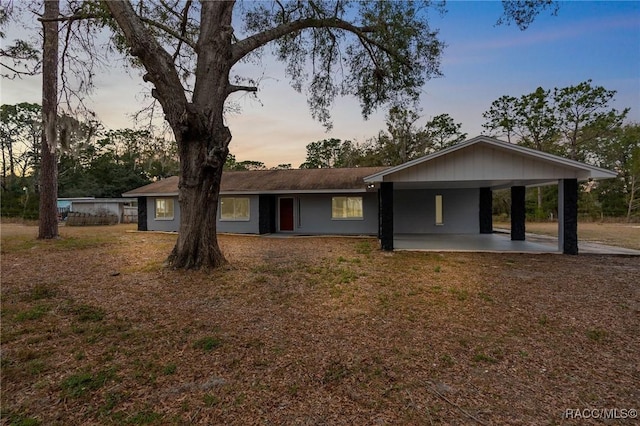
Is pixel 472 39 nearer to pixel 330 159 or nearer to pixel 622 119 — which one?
pixel 622 119

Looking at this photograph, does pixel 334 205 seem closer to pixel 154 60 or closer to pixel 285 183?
pixel 285 183

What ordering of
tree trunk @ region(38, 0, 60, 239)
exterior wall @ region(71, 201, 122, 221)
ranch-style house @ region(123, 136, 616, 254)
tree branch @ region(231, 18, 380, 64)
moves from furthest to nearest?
exterior wall @ region(71, 201, 122, 221) → ranch-style house @ region(123, 136, 616, 254) → tree trunk @ region(38, 0, 60, 239) → tree branch @ region(231, 18, 380, 64)

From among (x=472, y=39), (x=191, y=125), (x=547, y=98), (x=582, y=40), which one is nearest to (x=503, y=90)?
(x=547, y=98)

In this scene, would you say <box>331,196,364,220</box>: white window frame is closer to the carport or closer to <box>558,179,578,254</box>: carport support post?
the carport

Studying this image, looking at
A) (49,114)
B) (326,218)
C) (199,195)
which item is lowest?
(326,218)

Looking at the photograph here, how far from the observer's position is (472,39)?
994 cm

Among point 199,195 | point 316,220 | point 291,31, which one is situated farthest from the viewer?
point 316,220

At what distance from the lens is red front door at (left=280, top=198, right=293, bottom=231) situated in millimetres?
16750

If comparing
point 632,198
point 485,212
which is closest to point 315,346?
point 485,212

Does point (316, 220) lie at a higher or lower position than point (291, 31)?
lower

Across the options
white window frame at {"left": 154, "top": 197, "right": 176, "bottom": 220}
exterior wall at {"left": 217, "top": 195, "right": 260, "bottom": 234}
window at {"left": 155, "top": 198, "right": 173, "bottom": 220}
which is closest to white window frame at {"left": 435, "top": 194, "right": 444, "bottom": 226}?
exterior wall at {"left": 217, "top": 195, "right": 260, "bottom": 234}

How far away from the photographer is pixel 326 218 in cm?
1603

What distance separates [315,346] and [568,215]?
31.8 ft

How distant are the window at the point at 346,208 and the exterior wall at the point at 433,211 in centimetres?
199
